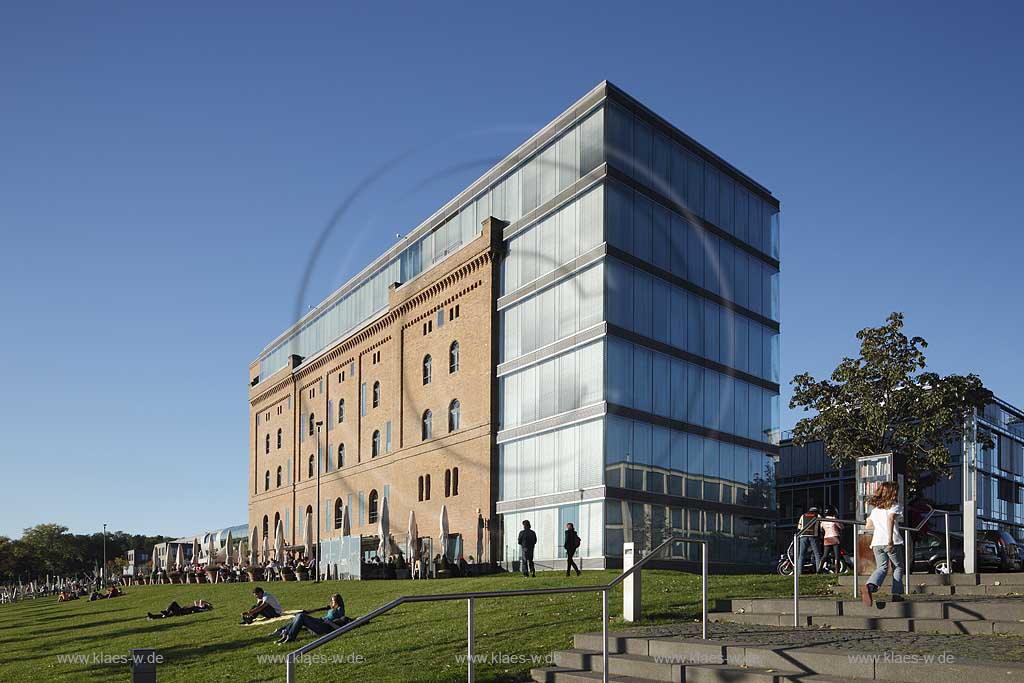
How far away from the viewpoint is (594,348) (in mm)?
44031

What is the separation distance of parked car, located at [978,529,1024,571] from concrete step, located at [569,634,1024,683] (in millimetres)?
19021

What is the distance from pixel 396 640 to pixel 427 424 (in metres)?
38.7

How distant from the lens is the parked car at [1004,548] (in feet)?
92.6

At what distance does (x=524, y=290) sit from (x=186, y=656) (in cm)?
2996

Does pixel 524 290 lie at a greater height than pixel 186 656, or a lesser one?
greater

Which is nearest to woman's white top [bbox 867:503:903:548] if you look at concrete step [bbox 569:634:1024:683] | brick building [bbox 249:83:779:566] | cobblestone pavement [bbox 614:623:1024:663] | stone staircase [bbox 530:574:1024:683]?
stone staircase [bbox 530:574:1024:683]

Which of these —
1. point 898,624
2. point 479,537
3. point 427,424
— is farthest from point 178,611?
point 898,624

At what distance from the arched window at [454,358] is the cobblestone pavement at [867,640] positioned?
3999cm

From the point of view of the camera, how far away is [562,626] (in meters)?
16.5

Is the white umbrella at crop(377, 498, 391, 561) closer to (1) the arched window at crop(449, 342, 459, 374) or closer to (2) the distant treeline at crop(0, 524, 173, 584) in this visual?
(1) the arched window at crop(449, 342, 459, 374)

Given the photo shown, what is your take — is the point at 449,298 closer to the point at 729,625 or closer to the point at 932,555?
the point at 932,555

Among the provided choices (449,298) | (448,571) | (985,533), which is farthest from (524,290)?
(985,533)

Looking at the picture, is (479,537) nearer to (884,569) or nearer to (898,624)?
(884,569)

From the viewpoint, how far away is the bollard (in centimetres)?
1138
